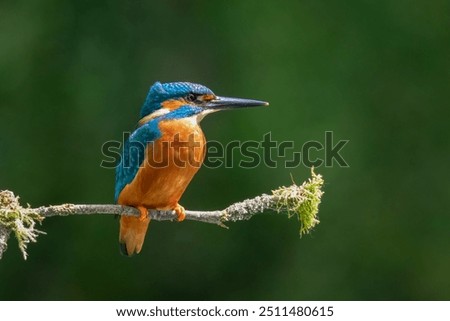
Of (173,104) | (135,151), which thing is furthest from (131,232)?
(173,104)

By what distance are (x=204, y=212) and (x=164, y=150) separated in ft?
1.99

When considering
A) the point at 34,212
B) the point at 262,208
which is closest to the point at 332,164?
the point at 262,208

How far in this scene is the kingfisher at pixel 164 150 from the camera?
3408 mm

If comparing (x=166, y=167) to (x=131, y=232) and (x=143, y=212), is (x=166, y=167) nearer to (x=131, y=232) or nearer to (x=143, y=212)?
(x=143, y=212)

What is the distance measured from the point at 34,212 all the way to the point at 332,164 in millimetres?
2623

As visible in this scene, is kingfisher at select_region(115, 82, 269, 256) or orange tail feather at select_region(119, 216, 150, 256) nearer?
kingfisher at select_region(115, 82, 269, 256)

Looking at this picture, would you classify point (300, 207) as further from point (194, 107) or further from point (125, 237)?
point (125, 237)

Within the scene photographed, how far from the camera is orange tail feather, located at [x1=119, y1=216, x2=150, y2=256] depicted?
3.66m

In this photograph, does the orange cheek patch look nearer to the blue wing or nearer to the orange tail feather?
the blue wing

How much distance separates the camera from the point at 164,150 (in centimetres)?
344

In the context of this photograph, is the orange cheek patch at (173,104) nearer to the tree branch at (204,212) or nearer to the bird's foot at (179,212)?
the bird's foot at (179,212)

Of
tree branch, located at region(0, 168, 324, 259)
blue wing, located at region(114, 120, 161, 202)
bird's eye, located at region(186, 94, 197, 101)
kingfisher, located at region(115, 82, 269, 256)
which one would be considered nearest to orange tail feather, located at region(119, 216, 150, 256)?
kingfisher, located at region(115, 82, 269, 256)

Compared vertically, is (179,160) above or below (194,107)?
below

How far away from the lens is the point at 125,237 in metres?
3.69
